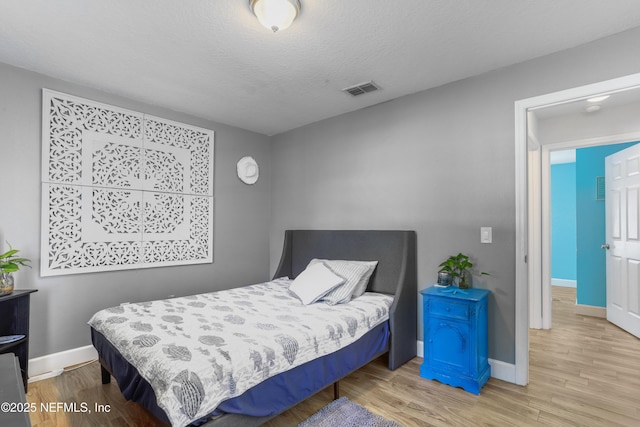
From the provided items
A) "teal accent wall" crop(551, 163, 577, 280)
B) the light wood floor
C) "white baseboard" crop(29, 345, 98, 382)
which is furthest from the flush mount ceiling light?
"teal accent wall" crop(551, 163, 577, 280)

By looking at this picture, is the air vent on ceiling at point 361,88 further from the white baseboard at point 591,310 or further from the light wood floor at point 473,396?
the white baseboard at point 591,310

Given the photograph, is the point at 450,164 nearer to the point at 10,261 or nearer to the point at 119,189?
the point at 119,189

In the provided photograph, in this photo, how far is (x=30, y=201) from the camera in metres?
2.56

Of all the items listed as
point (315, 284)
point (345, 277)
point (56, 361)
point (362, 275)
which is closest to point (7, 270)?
point (56, 361)

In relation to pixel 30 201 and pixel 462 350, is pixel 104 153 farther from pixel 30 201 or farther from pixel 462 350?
pixel 462 350

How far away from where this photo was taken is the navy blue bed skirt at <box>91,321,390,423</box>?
1.55 metres

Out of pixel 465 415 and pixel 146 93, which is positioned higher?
pixel 146 93

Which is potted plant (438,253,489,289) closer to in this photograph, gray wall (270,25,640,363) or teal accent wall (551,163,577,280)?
gray wall (270,25,640,363)

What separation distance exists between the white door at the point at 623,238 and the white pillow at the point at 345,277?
2.85 metres

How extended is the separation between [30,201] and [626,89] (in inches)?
174

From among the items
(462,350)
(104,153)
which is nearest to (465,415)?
(462,350)

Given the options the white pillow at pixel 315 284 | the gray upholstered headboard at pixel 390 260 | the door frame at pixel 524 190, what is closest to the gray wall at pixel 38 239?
the gray upholstered headboard at pixel 390 260

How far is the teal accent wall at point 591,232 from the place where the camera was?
13.2ft

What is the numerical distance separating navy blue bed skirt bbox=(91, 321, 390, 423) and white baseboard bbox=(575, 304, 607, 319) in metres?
3.48
